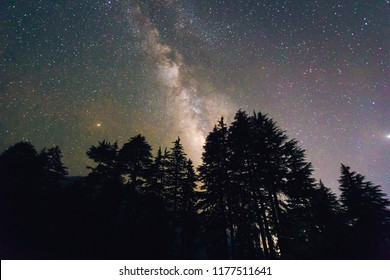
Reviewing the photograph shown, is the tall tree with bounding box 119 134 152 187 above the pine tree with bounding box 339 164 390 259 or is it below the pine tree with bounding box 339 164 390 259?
above

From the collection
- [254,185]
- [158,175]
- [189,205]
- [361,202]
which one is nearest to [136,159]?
[158,175]

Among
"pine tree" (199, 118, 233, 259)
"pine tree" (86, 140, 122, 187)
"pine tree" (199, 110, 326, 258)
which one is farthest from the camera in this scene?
"pine tree" (86, 140, 122, 187)

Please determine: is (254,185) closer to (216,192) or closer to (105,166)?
(216,192)

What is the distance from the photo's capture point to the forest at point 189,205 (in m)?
14.9

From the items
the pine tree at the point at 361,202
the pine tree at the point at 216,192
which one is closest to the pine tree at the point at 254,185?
the pine tree at the point at 216,192

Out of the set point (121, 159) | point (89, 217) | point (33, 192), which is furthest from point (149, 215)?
point (33, 192)

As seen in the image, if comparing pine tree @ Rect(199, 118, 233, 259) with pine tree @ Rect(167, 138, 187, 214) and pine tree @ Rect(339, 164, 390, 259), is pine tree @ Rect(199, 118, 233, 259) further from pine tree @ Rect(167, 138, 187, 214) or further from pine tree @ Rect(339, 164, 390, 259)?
pine tree @ Rect(339, 164, 390, 259)

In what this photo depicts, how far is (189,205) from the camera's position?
71.3ft

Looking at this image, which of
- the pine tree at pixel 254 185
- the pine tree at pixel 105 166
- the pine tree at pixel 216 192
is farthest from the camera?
the pine tree at pixel 105 166

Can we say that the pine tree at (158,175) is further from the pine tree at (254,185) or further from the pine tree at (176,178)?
the pine tree at (254,185)

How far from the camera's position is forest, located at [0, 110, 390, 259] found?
587 inches

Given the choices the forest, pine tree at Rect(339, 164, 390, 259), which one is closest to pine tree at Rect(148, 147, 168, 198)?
the forest

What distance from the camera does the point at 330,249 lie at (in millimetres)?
8211

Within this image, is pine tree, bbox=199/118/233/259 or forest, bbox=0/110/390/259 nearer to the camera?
forest, bbox=0/110/390/259
